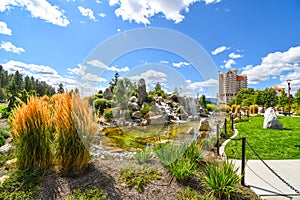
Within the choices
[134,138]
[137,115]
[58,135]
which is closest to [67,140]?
[58,135]

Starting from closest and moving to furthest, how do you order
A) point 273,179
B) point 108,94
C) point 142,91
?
point 273,179
point 142,91
point 108,94

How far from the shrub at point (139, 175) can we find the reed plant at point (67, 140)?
0.68 metres

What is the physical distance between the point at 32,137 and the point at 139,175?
1.68m

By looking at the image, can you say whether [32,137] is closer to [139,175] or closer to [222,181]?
[139,175]

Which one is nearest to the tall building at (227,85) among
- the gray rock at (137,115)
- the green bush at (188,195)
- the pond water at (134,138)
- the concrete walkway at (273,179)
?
the pond water at (134,138)

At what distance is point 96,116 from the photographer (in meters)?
2.83

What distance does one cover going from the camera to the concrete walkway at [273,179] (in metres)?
2.33

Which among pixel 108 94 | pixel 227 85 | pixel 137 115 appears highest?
pixel 227 85

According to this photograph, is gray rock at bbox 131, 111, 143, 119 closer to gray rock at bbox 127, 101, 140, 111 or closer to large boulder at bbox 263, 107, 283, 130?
gray rock at bbox 127, 101, 140, 111

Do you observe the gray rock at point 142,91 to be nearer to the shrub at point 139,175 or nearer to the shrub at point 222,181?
the shrub at point 139,175

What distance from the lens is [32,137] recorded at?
2.55 metres

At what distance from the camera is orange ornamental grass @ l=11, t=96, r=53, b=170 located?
2.53 metres

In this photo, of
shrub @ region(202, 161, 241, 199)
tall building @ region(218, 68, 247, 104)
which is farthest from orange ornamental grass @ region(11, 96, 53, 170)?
tall building @ region(218, 68, 247, 104)

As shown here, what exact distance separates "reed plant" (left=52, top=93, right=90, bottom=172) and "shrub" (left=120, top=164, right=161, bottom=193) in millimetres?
678
